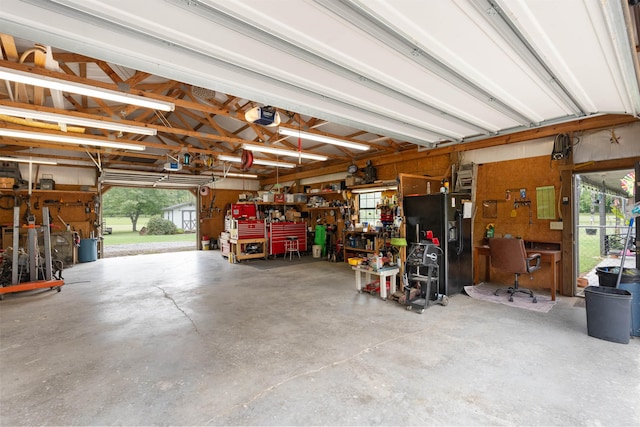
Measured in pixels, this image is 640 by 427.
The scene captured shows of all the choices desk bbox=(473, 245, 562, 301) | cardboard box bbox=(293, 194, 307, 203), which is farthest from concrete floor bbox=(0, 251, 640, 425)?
cardboard box bbox=(293, 194, 307, 203)

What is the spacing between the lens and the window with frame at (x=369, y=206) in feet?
28.4

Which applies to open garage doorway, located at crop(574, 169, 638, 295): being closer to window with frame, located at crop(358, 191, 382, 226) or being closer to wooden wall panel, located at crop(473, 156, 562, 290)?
wooden wall panel, located at crop(473, 156, 562, 290)

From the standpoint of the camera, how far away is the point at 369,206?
29.3ft

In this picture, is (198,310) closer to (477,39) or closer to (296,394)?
(296,394)

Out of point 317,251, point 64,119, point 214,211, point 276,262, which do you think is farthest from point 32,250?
point 214,211

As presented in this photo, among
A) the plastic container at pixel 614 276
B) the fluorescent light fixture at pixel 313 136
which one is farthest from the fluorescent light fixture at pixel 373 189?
the plastic container at pixel 614 276

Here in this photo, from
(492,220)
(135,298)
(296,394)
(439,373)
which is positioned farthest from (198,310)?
(492,220)

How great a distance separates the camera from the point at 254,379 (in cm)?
246

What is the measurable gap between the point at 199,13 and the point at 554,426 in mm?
3555

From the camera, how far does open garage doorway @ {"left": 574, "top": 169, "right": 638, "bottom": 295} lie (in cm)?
457

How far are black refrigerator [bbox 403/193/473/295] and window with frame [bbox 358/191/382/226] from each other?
3365 mm

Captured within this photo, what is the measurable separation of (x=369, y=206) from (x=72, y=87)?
7201 mm

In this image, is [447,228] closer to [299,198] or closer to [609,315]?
[609,315]

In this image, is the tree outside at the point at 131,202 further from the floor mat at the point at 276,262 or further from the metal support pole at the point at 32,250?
the metal support pole at the point at 32,250
